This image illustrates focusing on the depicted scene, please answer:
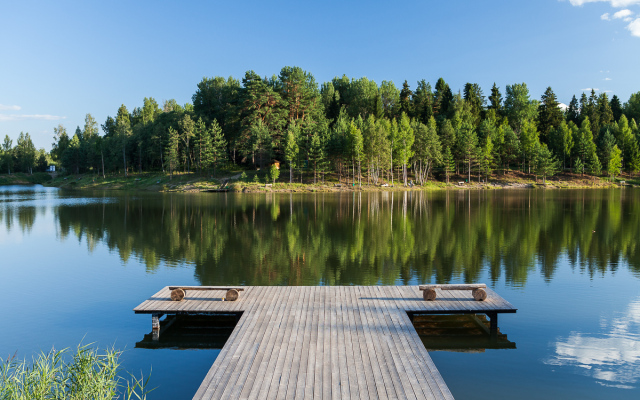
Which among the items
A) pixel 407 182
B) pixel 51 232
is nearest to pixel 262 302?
pixel 51 232

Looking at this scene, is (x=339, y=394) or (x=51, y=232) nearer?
(x=339, y=394)

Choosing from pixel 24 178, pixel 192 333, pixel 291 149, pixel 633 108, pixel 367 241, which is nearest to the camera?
pixel 192 333

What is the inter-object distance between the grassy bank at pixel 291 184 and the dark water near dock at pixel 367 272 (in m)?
35.5

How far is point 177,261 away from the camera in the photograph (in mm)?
20234

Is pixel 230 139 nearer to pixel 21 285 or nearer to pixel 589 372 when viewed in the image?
pixel 21 285

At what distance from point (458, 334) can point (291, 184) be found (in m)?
63.6

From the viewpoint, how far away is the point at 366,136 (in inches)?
3002

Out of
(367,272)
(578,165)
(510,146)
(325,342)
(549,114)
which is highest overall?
(549,114)

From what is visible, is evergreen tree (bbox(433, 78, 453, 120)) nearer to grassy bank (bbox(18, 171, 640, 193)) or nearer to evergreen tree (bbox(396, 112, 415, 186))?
evergreen tree (bbox(396, 112, 415, 186))

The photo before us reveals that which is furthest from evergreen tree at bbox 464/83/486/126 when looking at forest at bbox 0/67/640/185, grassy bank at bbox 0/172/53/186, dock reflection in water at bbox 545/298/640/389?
grassy bank at bbox 0/172/53/186

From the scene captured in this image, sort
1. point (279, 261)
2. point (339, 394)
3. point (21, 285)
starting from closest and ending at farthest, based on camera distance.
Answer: point (339, 394), point (21, 285), point (279, 261)

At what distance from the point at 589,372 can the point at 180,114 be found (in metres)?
90.1

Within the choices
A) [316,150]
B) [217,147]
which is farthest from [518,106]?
[217,147]

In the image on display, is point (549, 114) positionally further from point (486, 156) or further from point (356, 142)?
point (356, 142)
